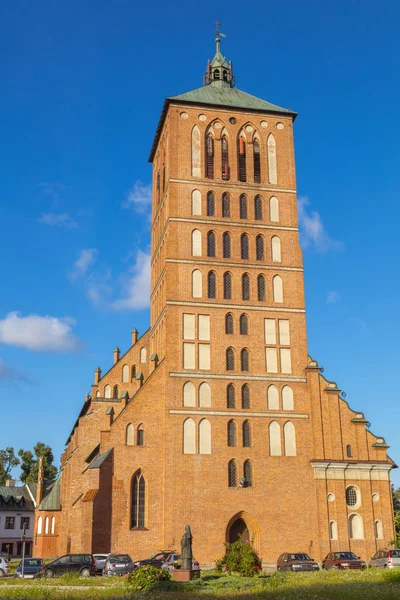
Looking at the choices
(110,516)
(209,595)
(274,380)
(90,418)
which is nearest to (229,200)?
(274,380)

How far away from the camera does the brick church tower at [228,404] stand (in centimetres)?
3788

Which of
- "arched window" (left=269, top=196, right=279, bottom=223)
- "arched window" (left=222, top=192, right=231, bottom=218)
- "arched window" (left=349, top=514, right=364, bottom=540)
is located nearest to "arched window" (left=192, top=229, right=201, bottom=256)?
"arched window" (left=222, top=192, right=231, bottom=218)

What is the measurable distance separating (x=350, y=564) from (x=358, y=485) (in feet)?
24.1

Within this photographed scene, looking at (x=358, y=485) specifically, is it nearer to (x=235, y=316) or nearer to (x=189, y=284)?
(x=235, y=316)

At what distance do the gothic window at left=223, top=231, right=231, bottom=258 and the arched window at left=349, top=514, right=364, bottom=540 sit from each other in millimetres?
16801

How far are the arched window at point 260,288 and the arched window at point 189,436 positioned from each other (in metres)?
8.68

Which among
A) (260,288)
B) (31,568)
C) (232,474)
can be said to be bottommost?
(31,568)

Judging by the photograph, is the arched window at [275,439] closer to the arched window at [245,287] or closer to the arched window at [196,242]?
the arched window at [245,287]

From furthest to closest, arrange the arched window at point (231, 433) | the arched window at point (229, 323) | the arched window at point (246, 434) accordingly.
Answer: the arched window at point (229, 323)
the arched window at point (246, 434)
the arched window at point (231, 433)

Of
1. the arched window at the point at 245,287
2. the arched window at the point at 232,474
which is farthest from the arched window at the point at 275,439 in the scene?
the arched window at the point at 245,287

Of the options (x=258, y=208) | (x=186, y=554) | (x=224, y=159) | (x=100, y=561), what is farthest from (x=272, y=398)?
(x=224, y=159)

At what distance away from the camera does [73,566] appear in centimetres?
3344

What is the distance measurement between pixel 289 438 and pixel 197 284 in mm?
10490

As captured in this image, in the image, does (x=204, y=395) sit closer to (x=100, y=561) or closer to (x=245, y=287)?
(x=245, y=287)
